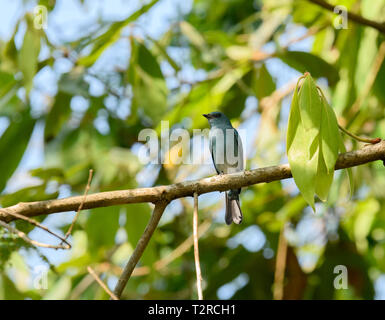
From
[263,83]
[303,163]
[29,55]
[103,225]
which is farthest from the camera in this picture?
[263,83]

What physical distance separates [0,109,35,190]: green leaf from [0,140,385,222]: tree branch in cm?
155

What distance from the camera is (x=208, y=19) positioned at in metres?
5.97

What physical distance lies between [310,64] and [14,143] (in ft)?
7.28

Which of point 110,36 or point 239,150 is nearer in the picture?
point 110,36

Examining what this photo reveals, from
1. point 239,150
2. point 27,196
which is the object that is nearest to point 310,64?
point 239,150

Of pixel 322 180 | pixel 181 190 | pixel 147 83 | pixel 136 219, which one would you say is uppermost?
pixel 147 83

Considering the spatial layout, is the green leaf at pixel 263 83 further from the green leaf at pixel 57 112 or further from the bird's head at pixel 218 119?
the green leaf at pixel 57 112

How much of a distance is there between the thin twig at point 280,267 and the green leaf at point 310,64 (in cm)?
154

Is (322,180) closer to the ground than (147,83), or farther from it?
closer to the ground

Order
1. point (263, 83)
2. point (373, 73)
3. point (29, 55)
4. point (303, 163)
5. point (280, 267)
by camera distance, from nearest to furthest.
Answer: point (303, 163) → point (29, 55) → point (373, 73) → point (263, 83) → point (280, 267)

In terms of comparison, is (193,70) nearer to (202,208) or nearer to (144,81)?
(202,208)

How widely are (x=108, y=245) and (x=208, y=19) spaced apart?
292 centimetres

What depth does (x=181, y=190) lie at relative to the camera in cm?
250

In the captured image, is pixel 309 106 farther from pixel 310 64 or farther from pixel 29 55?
pixel 29 55
